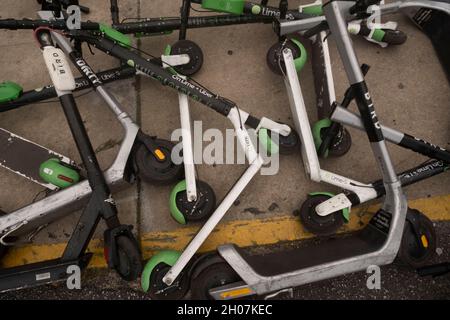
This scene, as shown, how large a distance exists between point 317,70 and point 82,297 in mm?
2365

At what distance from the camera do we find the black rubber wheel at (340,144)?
2.63 m

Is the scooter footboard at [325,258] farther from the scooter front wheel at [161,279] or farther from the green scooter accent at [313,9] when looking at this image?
the green scooter accent at [313,9]

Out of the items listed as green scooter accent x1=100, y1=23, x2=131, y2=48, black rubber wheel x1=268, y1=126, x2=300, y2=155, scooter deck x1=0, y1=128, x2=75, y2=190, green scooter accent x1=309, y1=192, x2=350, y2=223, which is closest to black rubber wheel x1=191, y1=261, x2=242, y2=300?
green scooter accent x1=309, y1=192, x2=350, y2=223

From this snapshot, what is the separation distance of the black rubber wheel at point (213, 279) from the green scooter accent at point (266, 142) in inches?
34.3

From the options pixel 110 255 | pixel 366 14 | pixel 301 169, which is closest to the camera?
pixel 110 255

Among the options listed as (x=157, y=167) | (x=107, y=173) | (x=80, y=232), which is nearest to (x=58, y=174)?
(x=107, y=173)

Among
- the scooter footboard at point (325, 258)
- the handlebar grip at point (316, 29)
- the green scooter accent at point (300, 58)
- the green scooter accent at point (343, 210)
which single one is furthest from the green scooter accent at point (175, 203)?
the handlebar grip at point (316, 29)

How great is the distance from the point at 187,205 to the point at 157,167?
0.33m

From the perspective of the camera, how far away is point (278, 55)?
2799 mm

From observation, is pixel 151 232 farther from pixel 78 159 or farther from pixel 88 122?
pixel 88 122

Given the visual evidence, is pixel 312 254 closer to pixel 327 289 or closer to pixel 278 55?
pixel 327 289

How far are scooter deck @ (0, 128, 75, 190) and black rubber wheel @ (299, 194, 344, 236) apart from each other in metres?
1.62

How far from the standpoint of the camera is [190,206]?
2.46 metres

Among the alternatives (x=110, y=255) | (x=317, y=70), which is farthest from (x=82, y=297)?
(x=317, y=70)
